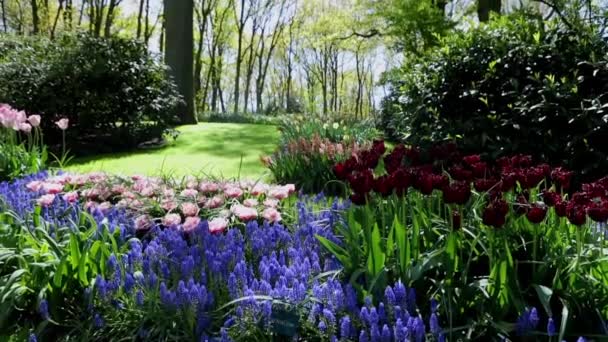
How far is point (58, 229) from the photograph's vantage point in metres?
2.94

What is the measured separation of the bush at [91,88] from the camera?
859 centimetres

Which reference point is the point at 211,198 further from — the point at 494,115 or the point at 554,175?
the point at 494,115

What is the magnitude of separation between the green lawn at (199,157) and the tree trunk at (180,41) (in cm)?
148

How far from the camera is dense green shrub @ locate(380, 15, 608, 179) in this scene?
4.27m

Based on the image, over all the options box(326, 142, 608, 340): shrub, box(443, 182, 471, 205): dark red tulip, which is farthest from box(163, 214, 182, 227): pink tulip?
box(443, 182, 471, 205): dark red tulip

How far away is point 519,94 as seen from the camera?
4.71 meters

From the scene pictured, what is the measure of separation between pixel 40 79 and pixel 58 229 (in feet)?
22.2

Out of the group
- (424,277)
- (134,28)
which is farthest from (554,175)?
(134,28)

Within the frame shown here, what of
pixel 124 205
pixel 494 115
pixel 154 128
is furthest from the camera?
pixel 154 128

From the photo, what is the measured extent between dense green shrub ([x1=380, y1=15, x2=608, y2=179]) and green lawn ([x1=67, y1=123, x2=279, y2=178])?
2.77 metres

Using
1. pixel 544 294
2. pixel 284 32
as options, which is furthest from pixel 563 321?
pixel 284 32

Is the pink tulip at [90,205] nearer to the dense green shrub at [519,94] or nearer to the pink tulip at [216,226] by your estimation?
the pink tulip at [216,226]

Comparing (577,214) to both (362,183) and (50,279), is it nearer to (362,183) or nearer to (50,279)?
(362,183)

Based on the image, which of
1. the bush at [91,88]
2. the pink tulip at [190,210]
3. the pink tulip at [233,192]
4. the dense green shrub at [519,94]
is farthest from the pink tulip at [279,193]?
the bush at [91,88]
